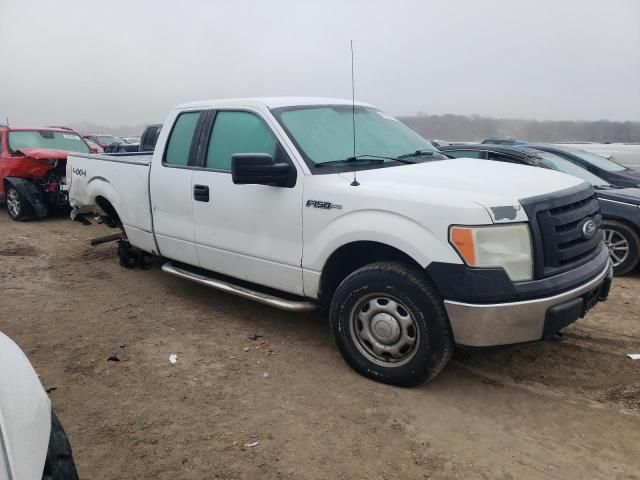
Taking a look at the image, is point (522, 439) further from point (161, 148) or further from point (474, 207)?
point (161, 148)

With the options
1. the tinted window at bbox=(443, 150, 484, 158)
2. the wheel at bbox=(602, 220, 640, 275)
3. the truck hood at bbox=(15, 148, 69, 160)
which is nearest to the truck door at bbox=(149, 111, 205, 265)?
the tinted window at bbox=(443, 150, 484, 158)

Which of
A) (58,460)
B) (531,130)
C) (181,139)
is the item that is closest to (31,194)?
(181,139)

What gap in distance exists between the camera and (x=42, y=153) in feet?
29.7

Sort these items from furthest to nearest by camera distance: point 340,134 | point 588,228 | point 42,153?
point 42,153
point 340,134
point 588,228

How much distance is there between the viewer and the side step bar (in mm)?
3781

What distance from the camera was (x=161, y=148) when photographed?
4844 millimetres

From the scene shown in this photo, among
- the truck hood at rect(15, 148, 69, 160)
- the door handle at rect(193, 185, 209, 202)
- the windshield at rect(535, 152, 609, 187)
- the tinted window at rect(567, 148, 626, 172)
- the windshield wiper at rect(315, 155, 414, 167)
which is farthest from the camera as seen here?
the truck hood at rect(15, 148, 69, 160)

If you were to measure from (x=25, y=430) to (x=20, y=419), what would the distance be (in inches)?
1.5

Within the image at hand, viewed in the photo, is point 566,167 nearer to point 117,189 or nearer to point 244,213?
point 244,213

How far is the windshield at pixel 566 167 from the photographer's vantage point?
6.80 m

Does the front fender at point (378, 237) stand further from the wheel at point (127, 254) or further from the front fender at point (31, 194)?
the front fender at point (31, 194)

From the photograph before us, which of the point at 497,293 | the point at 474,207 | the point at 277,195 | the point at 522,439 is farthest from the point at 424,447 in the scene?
the point at 277,195

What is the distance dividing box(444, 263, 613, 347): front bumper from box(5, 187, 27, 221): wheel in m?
8.73

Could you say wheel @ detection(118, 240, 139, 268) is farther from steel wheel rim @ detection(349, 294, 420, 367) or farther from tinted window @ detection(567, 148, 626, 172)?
tinted window @ detection(567, 148, 626, 172)
